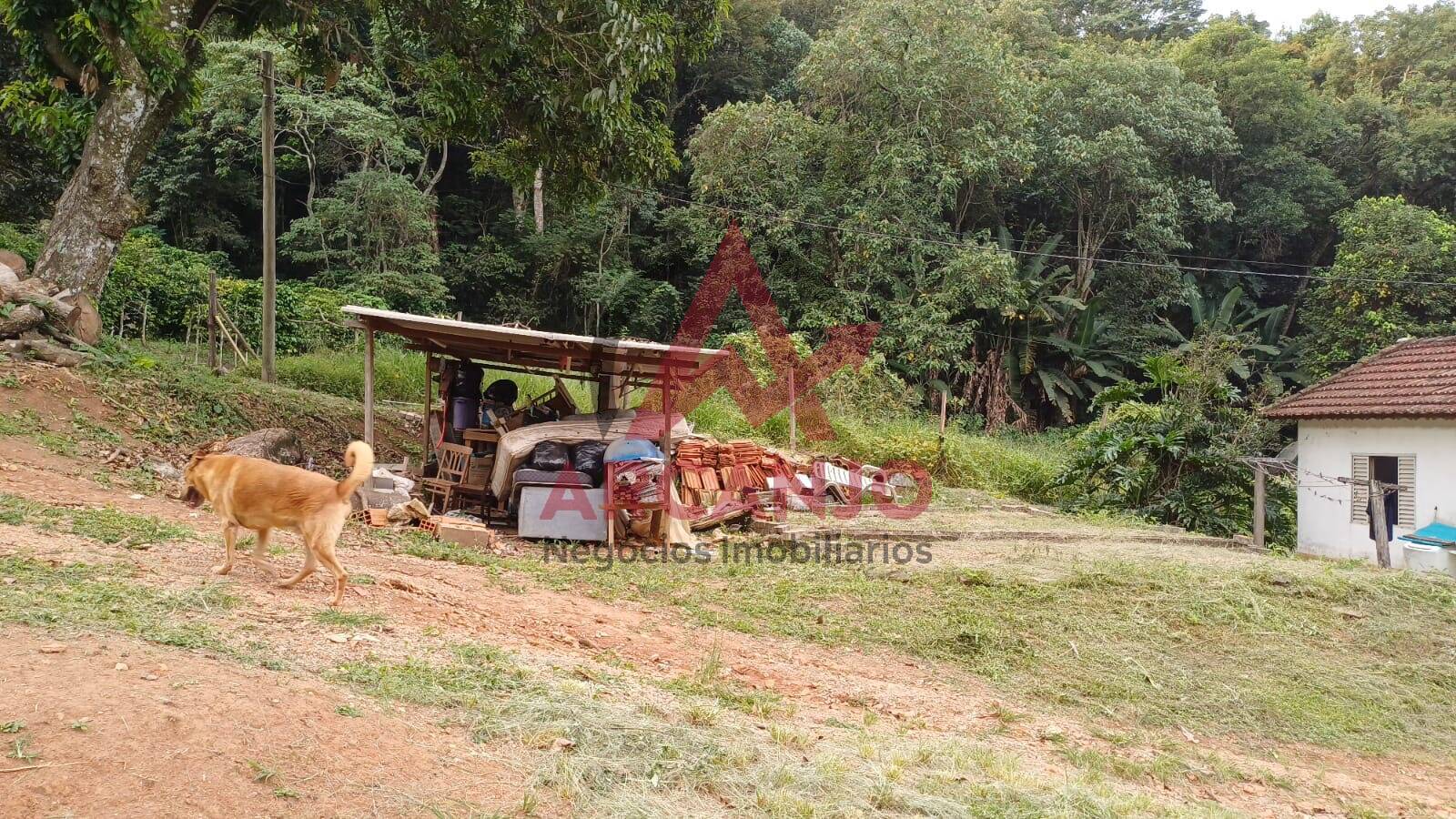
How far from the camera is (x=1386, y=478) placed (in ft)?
52.5

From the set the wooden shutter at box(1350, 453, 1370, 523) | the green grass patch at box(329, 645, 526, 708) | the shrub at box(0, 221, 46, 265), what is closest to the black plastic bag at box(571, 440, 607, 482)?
the green grass patch at box(329, 645, 526, 708)

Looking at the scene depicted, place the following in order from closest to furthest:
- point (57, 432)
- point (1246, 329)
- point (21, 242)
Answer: point (57, 432), point (21, 242), point (1246, 329)

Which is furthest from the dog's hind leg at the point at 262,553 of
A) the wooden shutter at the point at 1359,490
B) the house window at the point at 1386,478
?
the wooden shutter at the point at 1359,490

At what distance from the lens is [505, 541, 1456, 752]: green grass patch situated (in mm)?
6711

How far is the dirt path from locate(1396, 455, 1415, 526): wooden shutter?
36.3 ft

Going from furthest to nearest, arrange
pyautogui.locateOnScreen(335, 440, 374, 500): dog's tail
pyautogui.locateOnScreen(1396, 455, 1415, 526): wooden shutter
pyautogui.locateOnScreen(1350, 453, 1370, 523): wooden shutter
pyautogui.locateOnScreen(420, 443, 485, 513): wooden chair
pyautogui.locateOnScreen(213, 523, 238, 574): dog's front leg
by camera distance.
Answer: pyautogui.locateOnScreen(1350, 453, 1370, 523): wooden shutter < pyautogui.locateOnScreen(1396, 455, 1415, 526): wooden shutter < pyautogui.locateOnScreen(420, 443, 485, 513): wooden chair < pyautogui.locateOnScreen(213, 523, 238, 574): dog's front leg < pyautogui.locateOnScreen(335, 440, 374, 500): dog's tail

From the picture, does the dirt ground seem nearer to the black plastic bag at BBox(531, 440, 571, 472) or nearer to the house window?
the black plastic bag at BBox(531, 440, 571, 472)

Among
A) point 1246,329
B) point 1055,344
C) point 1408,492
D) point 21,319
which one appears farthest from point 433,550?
point 1246,329

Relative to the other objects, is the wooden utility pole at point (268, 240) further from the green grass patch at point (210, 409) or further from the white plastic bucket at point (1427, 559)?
the white plastic bucket at point (1427, 559)

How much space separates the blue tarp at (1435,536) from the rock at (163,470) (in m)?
14.7

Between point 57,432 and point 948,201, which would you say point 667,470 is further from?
point 948,201

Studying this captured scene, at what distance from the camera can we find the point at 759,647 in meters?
7.02

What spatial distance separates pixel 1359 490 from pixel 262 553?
56.1ft

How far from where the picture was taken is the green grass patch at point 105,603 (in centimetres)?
449
